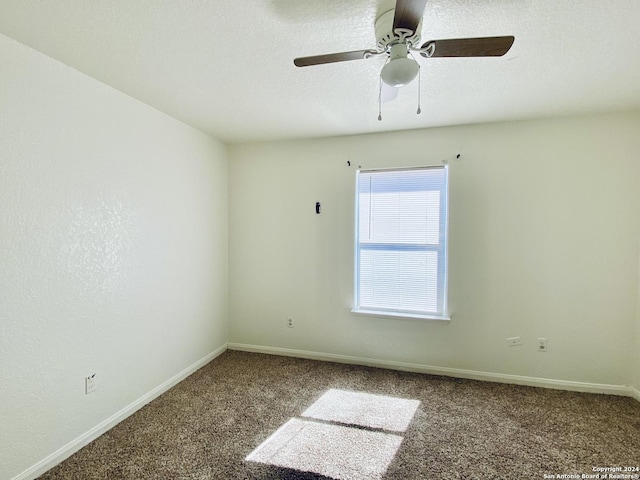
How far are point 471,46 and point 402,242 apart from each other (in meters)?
1.98

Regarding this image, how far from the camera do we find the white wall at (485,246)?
268cm

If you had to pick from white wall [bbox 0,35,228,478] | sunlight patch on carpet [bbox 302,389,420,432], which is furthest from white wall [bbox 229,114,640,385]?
white wall [bbox 0,35,228,478]

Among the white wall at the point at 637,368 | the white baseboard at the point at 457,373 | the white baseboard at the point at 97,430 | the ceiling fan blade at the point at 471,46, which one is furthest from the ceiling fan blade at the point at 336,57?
the white wall at the point at 637,368

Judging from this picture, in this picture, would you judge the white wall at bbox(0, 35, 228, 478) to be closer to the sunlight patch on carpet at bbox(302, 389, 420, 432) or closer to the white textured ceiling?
the white textured ceiling

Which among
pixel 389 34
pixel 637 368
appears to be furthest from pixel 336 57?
pixel 637 368

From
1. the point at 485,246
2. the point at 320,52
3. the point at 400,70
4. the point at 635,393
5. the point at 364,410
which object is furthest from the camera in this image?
the point at 485,246

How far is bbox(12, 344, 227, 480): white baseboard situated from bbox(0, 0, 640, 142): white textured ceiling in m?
2.35

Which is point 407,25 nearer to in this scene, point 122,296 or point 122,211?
point 122,211

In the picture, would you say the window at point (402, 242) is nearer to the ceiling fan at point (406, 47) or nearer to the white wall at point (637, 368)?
the white wall at point (637, 368)

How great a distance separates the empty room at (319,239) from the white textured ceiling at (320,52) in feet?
0.05

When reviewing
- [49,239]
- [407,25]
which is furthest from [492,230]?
[49,239]

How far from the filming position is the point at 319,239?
3436 mm

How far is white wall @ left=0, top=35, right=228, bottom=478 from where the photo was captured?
5.60 feet

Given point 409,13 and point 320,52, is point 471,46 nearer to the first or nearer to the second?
point 409,13
